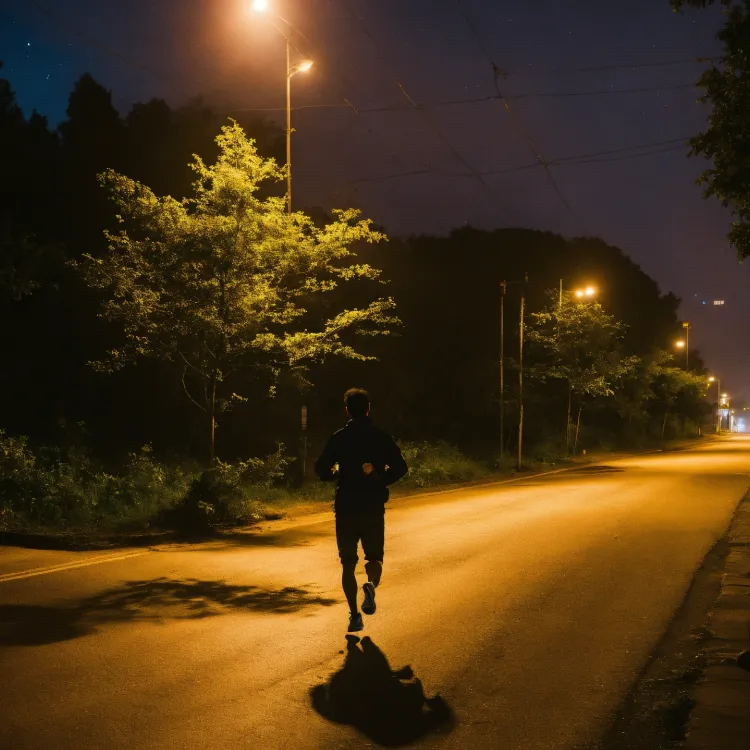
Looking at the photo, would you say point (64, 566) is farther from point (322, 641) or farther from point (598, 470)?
point (598, 470)

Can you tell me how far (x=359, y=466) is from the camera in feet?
21.1

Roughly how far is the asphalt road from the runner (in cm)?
51

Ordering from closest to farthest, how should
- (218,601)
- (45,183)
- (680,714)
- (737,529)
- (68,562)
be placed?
(680,714), (218,601), (68,562), (737,529), (45,183)

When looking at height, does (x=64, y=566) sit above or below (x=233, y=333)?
below

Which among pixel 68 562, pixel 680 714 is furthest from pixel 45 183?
pixel 680 714

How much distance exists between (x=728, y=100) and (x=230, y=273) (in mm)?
8442

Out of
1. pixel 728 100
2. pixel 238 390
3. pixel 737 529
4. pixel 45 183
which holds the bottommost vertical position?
pixel 737 529

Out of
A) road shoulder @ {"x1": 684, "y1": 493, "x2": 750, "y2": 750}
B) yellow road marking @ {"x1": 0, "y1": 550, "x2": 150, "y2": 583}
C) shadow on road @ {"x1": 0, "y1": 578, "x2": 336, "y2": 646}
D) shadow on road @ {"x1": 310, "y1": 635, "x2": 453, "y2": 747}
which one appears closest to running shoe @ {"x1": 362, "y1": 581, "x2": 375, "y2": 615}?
shadow on road @ {"x1": 310, "y1": 635, "x2": 453, "y2": 747}

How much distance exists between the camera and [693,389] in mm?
67000

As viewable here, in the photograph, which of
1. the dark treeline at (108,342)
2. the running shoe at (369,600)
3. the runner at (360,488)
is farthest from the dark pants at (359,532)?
the dark treeline at (108,342)

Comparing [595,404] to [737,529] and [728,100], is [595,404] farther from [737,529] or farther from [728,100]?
[728,100]

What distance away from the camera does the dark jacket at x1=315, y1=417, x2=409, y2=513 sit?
6.41 metres

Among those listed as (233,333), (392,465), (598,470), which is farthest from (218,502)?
(598,470)

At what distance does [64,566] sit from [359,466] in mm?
4942
